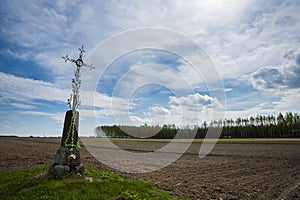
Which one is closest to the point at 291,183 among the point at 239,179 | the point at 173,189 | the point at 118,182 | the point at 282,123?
the point at 239,179

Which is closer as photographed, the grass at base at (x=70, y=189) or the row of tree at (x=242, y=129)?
the grass at base at (x=70, y=189)

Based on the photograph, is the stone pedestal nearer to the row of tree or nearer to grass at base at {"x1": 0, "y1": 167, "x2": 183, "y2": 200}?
grass at base at {"x1": 0, "y1": 167, "x2": 183, "y2": 200}

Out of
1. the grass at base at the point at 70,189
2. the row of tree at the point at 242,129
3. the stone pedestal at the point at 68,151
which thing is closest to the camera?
the grass at base at the point at 70,189

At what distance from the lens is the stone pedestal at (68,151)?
8664 mm

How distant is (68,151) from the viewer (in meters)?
9.09

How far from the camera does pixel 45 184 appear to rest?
25.4 feet

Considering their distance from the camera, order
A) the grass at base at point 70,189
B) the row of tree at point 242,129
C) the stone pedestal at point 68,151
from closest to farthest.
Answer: the grass at base at point 70,189, the stone pedestal at point 68,151, the row of tree at point 242,129

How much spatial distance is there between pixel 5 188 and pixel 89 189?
3098 millimetres

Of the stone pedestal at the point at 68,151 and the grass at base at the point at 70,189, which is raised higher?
the stone pedestal at the point at 68,151

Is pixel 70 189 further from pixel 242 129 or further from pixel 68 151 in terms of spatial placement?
pixel 242 129

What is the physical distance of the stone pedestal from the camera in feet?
28.4

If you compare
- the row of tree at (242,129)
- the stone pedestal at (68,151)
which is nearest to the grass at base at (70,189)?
the stone pedestal at (68,151)

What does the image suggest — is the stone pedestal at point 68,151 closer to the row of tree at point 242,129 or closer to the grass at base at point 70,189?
the grass at base at point 70,189

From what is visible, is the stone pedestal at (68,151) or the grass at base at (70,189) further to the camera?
the stone pedestal at (68,151)
